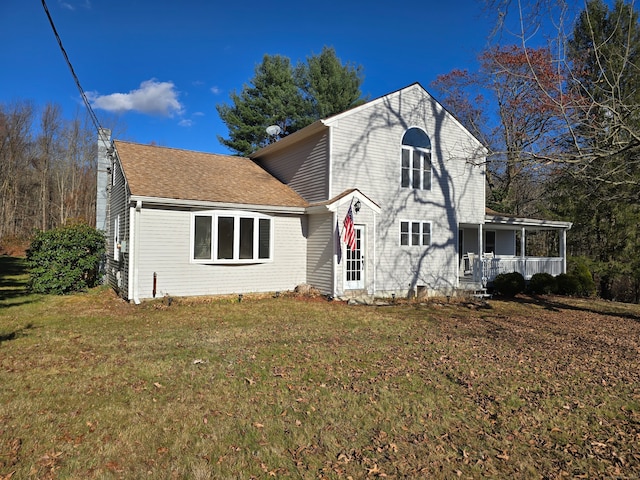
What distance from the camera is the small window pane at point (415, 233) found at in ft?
47.1

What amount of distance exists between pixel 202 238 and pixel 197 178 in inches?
95.7

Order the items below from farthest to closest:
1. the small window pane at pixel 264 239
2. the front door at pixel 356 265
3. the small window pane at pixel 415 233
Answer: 1. the small window pane at pixel 415 233
2. the front door at pixel 356 265
3. the small window pane at pixel 264 239

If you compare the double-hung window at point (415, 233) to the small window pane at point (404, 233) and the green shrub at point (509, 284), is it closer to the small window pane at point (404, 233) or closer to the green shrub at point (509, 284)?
the small window pane at point (404, 233)

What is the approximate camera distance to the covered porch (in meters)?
15.7

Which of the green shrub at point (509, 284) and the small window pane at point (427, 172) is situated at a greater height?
the small window pane at point (427, 172)

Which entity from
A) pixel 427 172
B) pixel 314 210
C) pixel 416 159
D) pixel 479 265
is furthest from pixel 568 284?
pixel 314 210

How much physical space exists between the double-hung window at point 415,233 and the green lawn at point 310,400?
232 inches

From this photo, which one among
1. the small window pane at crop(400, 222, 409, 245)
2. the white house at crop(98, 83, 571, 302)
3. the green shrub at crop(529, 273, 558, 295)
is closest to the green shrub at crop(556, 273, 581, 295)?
the green shrub at crop(529, 273, 558, 295)

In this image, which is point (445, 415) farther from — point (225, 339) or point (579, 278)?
point (579, 278)

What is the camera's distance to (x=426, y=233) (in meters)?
14.7

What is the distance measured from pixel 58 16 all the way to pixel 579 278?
64.0ft

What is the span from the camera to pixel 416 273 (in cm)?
1430

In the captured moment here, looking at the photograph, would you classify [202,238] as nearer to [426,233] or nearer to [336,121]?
[336,121]

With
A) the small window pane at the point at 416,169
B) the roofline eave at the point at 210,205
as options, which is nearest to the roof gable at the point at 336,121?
the small window pane at the point at 416,169
